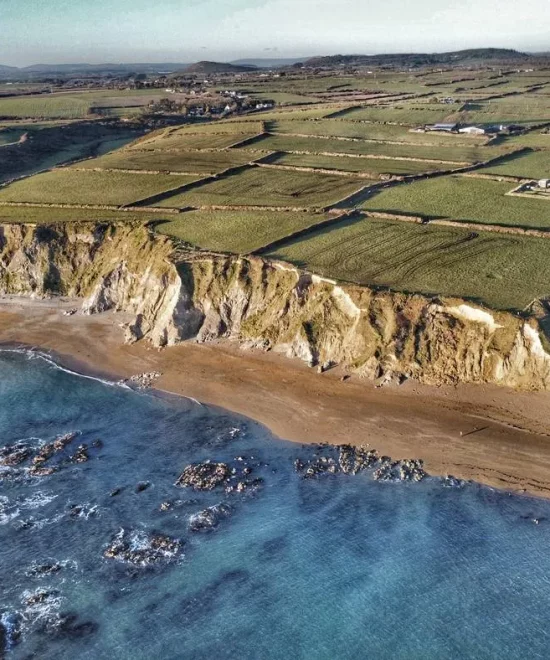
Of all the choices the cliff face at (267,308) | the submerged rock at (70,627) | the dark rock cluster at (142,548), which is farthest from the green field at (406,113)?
the submerged rock at (70,627)

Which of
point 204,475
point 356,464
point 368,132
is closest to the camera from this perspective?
point 356,464

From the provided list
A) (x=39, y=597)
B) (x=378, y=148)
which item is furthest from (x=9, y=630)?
→ (x=378, y=148)

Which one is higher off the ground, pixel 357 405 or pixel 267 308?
pixel 267 308

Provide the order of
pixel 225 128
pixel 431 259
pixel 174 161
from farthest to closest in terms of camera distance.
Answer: pixel 225 128 < pixel 174 161 < pixel 431 259

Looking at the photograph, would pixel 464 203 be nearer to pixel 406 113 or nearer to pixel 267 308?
pixel 267 308

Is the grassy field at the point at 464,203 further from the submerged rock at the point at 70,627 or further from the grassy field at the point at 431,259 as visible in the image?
the submerged rock at the point at 70,627

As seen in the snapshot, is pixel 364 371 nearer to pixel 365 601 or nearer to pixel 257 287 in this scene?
pixel 257 287

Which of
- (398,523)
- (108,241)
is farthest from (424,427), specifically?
(108,241)

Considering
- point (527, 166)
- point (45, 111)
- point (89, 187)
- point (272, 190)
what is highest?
point (45, 111)
